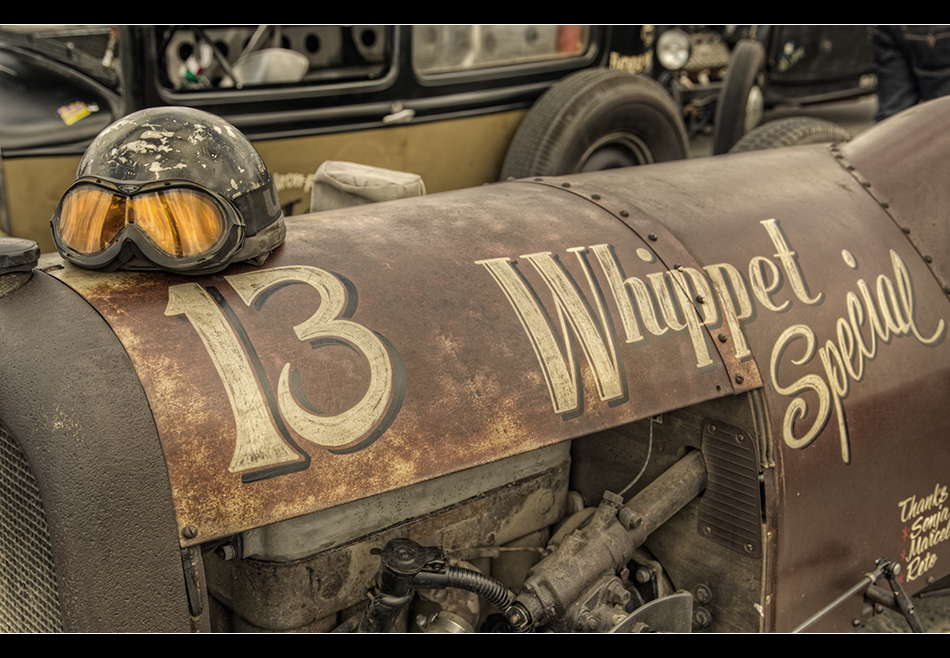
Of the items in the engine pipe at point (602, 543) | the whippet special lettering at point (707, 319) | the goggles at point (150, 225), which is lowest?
the engine pipe at point (602, 543)

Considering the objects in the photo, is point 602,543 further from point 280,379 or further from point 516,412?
point 280,379

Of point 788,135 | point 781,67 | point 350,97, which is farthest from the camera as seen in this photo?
point 781,67

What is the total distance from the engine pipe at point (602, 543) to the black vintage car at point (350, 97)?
265 cm

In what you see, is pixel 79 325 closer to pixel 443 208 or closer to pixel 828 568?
pixel 443 208

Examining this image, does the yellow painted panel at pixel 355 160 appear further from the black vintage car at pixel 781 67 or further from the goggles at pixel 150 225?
the black vintage car at pixel 781 67

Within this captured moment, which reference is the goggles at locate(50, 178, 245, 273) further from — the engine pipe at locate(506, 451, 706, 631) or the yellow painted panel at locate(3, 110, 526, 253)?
the yellow painted panel at locate(3, 110, 526, 253)

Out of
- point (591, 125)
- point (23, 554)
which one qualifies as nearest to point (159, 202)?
point (23, 554)

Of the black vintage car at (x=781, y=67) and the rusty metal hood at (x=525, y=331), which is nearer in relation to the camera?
the rusty metal hood at (x=525, y=331)

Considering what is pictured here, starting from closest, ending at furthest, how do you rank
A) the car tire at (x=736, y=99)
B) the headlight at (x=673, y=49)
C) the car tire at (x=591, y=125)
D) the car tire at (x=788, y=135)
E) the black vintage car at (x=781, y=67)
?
the car tire at (x=788, y=135)
the car tire at (x=591, y=125)
the car tire at (x=736, y=99)
the headlight at (x=673, y=49)
the black vintage car at (x=781, y=67)

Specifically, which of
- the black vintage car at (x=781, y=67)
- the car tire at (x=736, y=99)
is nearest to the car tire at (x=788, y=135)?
the car tire at (x=736, y=99)

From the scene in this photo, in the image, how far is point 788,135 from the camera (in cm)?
330

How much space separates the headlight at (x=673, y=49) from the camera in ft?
20.5

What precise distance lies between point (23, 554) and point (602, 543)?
1.04m

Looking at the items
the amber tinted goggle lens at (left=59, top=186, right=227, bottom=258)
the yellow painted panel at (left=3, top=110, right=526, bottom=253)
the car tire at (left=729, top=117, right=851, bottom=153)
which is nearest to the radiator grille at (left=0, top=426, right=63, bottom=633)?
the amber tinted goggle lens at (left=59, top=186, right=227, bottom=258)
